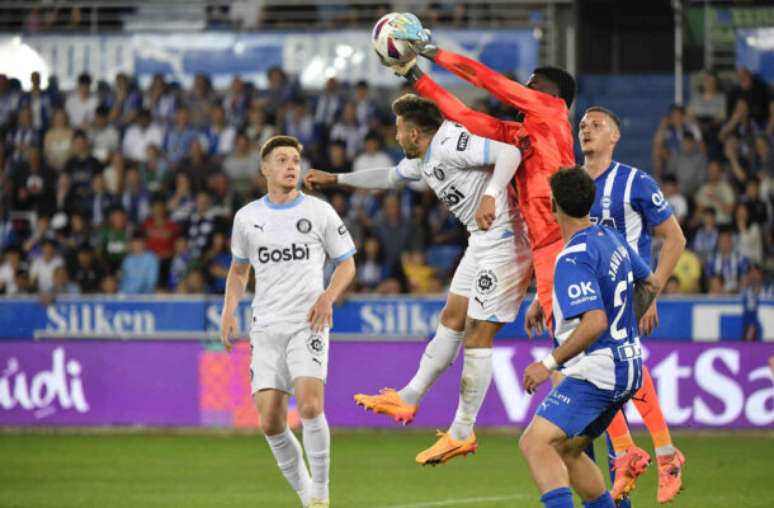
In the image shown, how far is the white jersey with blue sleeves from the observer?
9672 millimetres

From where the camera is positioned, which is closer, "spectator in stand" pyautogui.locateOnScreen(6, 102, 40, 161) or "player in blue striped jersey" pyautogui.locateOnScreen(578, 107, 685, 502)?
"player in blue striped jersey" pyautogui.locateOnScreen(578, 107, 685, 502)

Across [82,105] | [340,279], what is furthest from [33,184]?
[340,279]

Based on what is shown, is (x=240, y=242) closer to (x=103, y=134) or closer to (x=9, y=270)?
(x=9, y=270)

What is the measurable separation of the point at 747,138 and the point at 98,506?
1182cm

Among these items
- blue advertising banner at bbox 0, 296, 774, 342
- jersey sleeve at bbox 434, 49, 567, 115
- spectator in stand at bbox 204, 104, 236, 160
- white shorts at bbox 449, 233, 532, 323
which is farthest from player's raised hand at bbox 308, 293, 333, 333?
spectator in stand at bbox 204, 104, 236, 160

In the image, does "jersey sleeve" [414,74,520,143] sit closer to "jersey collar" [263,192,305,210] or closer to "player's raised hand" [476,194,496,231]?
"player's raised hand" [476,194,496,231]

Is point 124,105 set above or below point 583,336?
above

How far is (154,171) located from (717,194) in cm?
780

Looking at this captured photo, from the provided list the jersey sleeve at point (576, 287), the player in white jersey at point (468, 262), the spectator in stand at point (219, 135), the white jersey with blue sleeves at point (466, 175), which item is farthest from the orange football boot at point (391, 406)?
the spectator in stand at point (219, 135)

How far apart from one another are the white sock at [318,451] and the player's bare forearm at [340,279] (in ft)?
2.67

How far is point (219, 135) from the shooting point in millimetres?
21656

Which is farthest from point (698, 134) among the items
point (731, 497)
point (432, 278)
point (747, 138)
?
point (731, 497)

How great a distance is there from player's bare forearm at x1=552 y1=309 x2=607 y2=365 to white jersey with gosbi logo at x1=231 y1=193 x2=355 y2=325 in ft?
8.84

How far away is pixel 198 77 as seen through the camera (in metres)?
22.4
